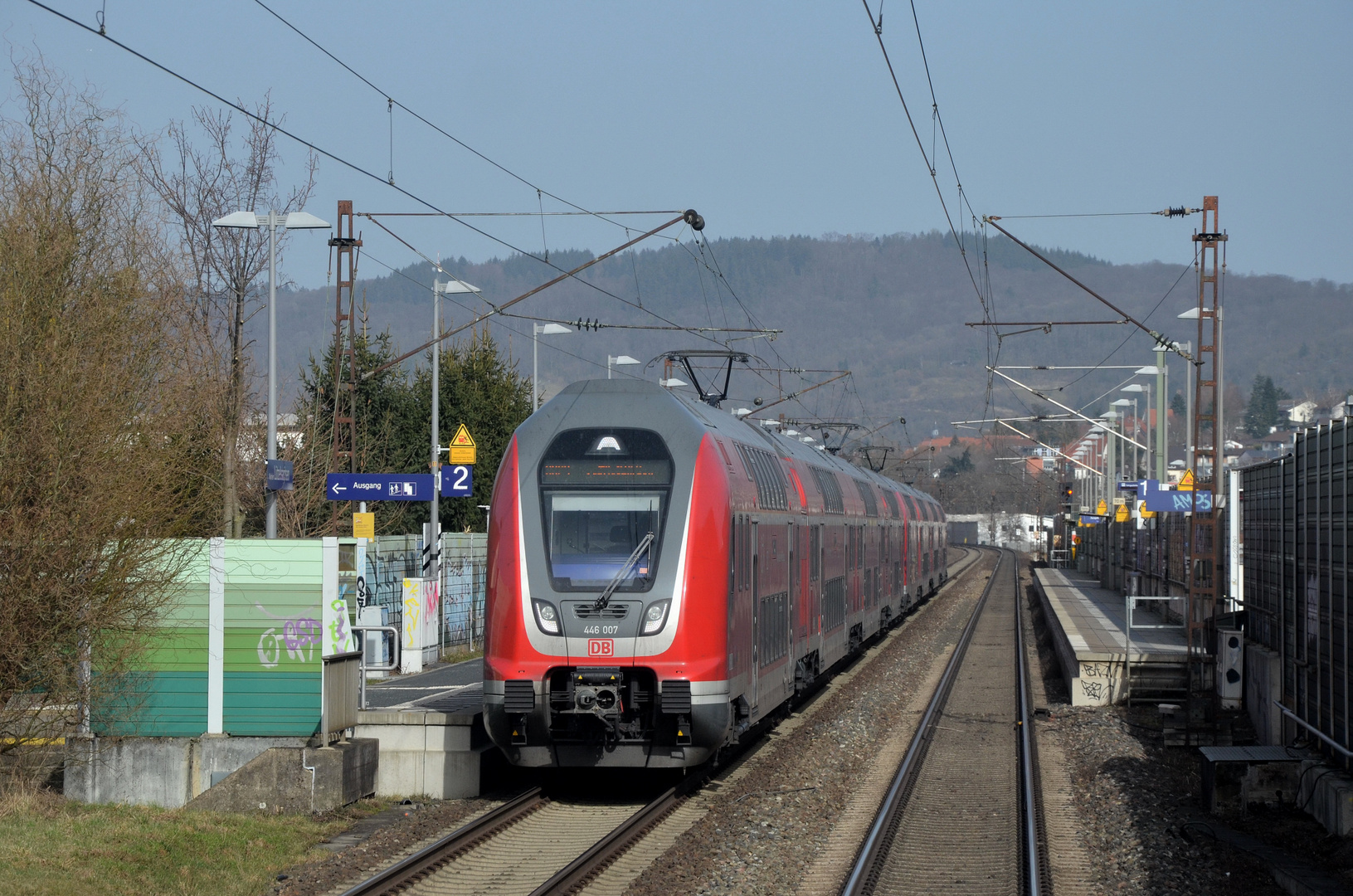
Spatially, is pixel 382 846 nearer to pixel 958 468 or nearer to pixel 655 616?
pixel 655 616

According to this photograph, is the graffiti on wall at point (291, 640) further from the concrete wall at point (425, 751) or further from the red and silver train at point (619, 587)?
the red and silver train at point (619, 587)

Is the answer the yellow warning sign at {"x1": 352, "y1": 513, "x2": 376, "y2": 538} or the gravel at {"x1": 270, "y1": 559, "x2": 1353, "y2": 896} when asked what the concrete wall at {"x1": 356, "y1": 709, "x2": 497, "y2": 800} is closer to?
the gravel at {"x1": 270, "y1": 559, "x2": 1353, "y2": 896}

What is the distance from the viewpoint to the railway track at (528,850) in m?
9.84

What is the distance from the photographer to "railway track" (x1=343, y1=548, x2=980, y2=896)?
9.84 m

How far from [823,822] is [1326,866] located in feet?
13.1

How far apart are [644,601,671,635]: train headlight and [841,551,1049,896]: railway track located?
2.49 metres

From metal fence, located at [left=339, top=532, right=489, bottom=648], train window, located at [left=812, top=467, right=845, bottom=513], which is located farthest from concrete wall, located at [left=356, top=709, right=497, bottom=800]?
train window, located at [left=812, top=467, right=845, bottom=513]

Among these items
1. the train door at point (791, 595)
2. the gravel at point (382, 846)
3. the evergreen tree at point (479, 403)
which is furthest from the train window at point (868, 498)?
the evergreen tree at point (479, 403)

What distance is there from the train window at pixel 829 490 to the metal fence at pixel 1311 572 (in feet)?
20.3

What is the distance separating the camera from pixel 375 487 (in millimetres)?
20266

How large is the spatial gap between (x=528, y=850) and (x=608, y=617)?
2.13 m

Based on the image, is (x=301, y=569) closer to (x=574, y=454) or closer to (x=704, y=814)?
(x=574, y=454)

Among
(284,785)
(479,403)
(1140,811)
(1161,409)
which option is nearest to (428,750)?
(284,785)

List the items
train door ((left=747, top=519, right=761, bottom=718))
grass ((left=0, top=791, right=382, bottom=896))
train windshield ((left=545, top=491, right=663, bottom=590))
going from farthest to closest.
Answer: train door ((left=747, top=519, right=761, bottom=718))
train windshield ((left=545, top=491, right=663, bottom=590))
grass ((left=0, top=791, right=382, bottom=896))
